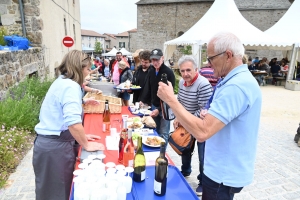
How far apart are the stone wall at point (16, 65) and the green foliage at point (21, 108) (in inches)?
8.0

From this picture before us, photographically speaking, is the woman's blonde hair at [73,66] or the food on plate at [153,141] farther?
the food on plate at [153,141]

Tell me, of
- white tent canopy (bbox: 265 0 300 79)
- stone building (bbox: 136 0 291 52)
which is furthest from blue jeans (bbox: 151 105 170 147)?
stone building (bbox: 136 0 291 52)

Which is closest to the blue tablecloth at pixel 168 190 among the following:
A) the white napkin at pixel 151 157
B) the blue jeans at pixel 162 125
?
the white napkin at pixel 151 157

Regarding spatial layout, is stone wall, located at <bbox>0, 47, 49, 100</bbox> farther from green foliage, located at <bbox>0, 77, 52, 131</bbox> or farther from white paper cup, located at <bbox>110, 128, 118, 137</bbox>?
white paper cup, located at <bbox>110, 128, 118, 137</bbox>

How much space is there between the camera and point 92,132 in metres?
2.48

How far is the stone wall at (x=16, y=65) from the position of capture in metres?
4.47

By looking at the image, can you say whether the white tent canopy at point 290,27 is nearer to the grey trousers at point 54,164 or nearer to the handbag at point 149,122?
the handbag at point 149,122

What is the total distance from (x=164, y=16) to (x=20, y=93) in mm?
24154

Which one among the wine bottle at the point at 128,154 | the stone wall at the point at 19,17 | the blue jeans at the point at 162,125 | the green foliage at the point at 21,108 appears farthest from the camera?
the stone wall at the point at 19,17

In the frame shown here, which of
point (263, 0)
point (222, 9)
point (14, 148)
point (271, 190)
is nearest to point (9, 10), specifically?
point (14, 148)

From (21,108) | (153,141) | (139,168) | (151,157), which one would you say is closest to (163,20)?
(21,108)

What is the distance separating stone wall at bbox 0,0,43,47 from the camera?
6.82 metres

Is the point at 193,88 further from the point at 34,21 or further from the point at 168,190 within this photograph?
the point at 34,21

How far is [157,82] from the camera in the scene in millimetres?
3465
